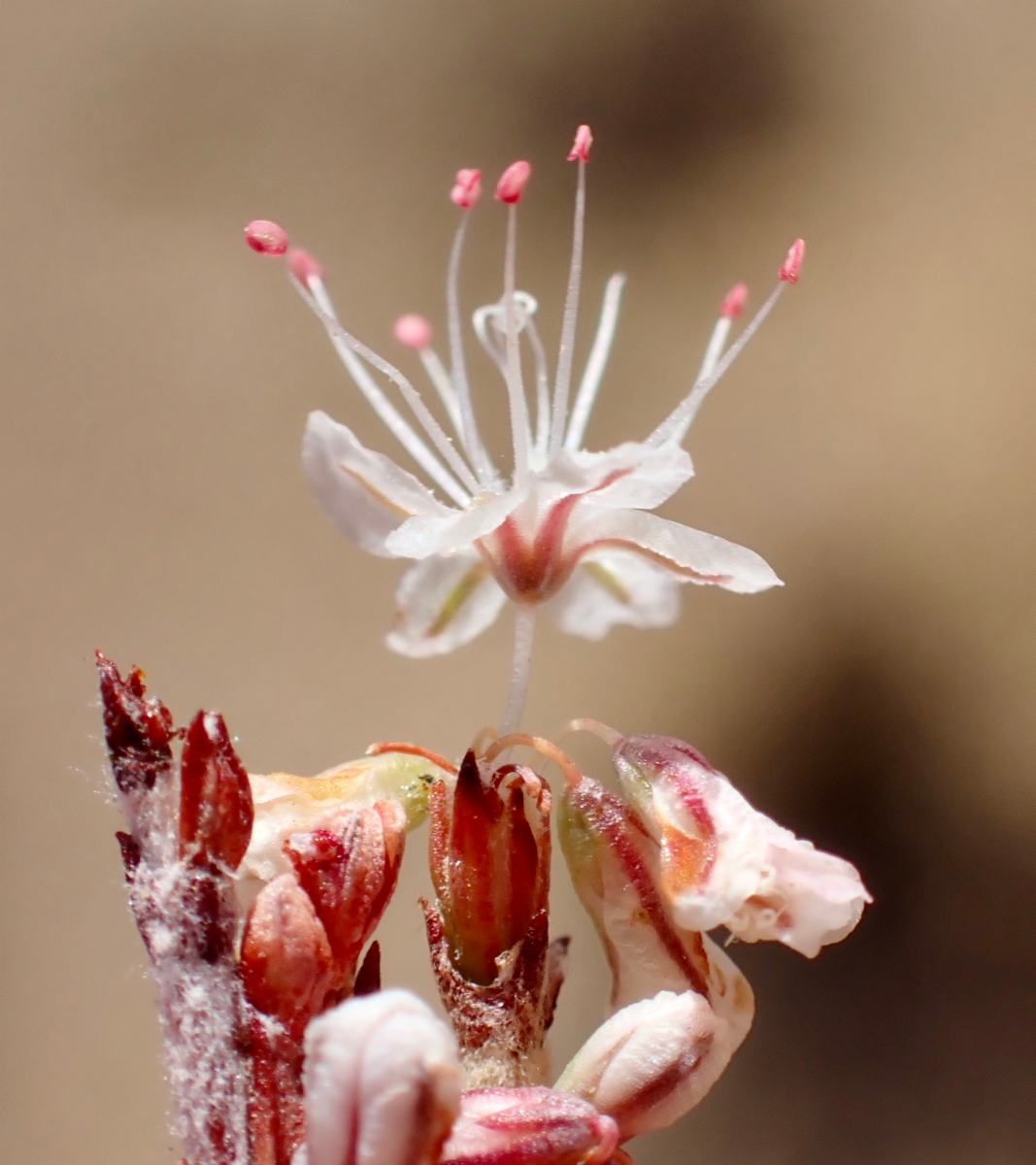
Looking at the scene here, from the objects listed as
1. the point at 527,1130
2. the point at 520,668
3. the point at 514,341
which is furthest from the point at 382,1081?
the point at 514,341

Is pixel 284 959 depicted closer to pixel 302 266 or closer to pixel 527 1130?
pixel 527 1130

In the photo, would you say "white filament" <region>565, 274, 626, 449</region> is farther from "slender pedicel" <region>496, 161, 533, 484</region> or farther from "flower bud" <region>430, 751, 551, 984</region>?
"flower bud" <region>430, 751, 551, 984</region>

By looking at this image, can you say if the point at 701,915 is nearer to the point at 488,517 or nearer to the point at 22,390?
the point at 488,517

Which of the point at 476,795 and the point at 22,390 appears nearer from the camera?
the point at 476,795

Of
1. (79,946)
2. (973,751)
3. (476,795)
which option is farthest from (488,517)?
(79,946)

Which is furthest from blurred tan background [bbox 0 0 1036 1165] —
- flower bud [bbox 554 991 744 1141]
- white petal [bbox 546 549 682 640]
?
flower bud [bbox 554 991 744 1141]
